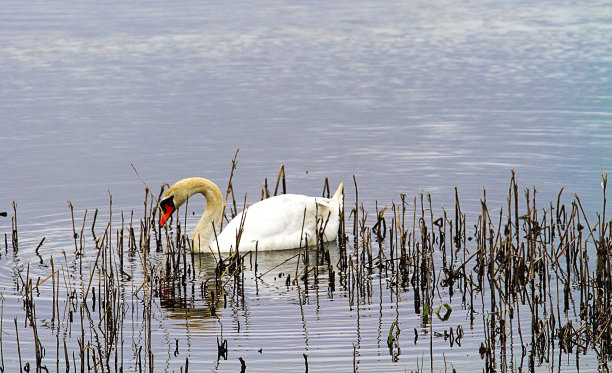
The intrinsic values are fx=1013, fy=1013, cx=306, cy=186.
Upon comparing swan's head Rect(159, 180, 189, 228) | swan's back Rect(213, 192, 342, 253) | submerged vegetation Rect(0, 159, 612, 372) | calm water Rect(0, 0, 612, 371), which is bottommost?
submerged vegetation Rect(0, 159, 612, 372)

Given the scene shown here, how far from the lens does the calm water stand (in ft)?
29.3

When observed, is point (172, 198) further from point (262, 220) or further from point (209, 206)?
point (262, 220)

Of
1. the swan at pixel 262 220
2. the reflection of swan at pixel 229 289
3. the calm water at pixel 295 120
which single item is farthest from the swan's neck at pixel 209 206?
the calm water at pixel 295 120

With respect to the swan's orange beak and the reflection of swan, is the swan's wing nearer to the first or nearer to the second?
the reflection of swan

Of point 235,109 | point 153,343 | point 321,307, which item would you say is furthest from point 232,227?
point 235,109

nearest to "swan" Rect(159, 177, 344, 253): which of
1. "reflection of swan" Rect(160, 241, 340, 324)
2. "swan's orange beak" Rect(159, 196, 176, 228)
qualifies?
"swan's orange beak" Rect(159, 196, 176, 228)

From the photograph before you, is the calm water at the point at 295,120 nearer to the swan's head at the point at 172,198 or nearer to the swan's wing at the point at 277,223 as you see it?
the swan's head at the point at 172,198

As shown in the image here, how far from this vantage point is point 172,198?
12117mm

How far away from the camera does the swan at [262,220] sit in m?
11.8

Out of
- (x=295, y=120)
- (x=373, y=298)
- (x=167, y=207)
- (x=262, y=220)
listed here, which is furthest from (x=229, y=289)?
(x=295, y=120)

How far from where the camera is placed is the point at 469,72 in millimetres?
23078

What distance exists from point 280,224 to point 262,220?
22cm

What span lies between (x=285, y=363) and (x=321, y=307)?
4.88ft

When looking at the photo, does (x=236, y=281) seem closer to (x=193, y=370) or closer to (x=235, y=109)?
(x=193, y=370)
